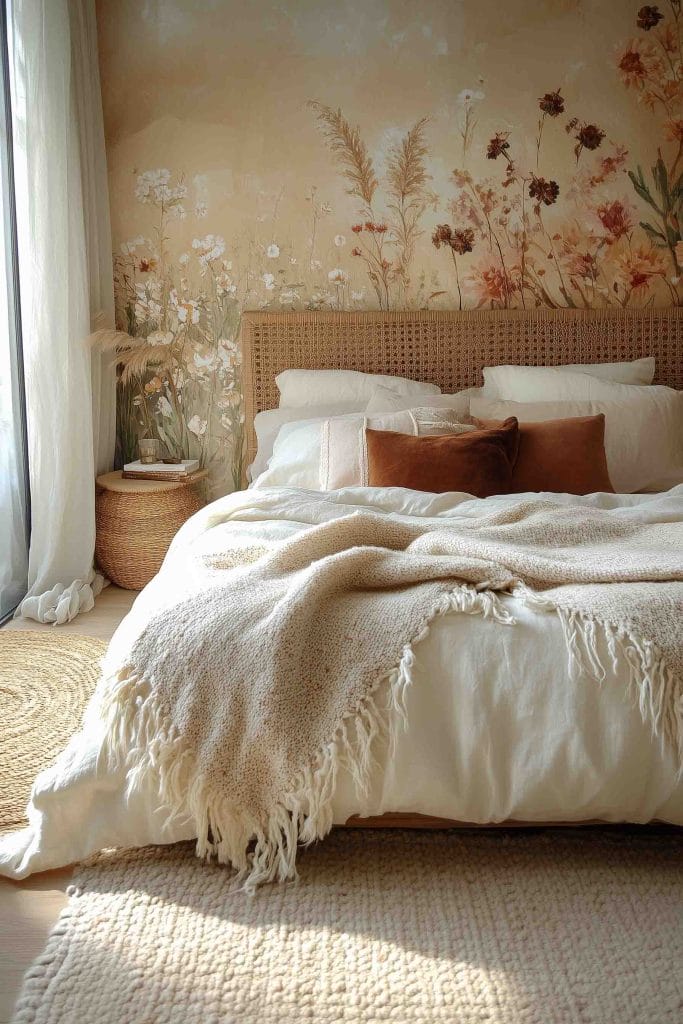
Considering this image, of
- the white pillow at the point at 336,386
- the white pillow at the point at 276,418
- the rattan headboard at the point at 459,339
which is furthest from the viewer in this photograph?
the rattan headboard at the point at 459,339

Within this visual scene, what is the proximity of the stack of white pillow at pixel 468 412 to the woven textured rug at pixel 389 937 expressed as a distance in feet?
4.70

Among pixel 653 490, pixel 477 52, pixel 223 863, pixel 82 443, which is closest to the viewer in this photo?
pixel 223 863

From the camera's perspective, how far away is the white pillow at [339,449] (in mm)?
2971

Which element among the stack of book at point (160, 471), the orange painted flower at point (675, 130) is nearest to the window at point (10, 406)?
the stack of book at point (160, 471)

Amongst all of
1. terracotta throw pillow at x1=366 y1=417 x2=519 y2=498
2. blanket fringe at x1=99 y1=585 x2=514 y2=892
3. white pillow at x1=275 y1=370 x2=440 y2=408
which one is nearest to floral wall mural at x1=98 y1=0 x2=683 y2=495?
white pillow at x1=275 y1=370 x2=440 y2=408

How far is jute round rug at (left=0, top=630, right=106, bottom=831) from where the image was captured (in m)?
2.11

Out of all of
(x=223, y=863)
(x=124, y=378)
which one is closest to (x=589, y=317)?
(x=124, y=378)

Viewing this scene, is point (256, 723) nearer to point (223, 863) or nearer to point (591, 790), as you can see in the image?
point (223, 863)

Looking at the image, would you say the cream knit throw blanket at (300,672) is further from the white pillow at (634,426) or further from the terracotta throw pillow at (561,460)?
the white pillow at (634,426)

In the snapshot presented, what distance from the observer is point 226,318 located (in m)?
3.92

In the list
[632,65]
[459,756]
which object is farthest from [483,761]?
[632,65]

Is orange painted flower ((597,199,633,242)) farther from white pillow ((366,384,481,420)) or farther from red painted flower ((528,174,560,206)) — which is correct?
white pillow ((366,384,481,420))

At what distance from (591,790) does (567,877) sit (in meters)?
0.21

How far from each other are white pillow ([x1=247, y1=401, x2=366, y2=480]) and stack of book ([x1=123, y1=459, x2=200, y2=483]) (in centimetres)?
28
